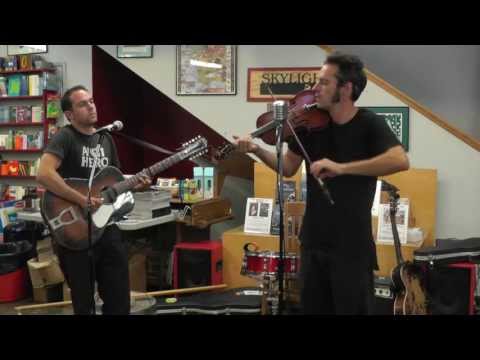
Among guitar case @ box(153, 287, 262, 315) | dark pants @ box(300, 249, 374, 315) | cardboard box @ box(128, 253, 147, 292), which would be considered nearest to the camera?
dark pants @ box(300, 249, 374, 315)

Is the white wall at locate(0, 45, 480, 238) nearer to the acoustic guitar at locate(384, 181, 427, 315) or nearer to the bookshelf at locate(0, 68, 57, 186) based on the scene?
the acoustic guitar at locate(384, 181, 427, 315)

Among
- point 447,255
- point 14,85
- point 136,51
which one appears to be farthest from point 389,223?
point 14,85

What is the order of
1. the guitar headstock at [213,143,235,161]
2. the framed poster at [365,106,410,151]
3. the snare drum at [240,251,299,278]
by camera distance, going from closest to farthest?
1. the guitar headstock at [213,143,235,161]
2. the snare drum at [240,251,299,278]
3. the framed poster at [365,106,410,151]

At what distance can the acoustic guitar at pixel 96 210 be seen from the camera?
298 centimetres

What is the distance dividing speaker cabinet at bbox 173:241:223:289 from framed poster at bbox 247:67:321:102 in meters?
1.37

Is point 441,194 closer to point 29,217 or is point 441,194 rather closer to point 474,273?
point 474,273

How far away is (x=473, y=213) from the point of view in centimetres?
434

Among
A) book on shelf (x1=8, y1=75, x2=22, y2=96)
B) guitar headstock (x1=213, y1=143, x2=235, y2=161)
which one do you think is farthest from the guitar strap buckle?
book on shelf (x1=8, y1=75, x2=22, y2=96)

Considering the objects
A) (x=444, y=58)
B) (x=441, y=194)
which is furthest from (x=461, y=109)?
(x=441, y=194)

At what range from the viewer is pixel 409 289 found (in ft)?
12.0

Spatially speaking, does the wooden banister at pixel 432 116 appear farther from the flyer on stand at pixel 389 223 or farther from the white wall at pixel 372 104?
the flyer on stand at pixel 389 223

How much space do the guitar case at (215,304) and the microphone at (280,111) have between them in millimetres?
2082

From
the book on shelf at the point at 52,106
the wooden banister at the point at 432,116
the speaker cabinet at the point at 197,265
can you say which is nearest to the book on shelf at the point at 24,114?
the book on shelf at the point at 52,106

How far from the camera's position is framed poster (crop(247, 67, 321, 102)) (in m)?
4.65
